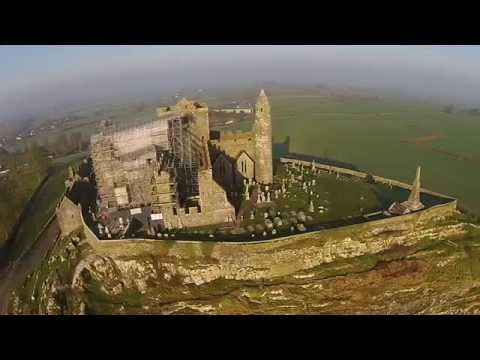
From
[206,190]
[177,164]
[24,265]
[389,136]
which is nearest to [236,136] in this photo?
[177,164]

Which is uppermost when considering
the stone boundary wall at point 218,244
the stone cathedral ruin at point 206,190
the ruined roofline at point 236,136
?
the ruined roofline at point 236,136

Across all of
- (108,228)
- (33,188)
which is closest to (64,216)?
(108,228)

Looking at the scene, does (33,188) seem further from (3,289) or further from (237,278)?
(237,278)

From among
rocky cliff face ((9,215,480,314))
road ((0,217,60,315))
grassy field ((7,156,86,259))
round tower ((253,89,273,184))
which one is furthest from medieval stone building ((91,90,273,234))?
grassy field ((7,156,86,259))

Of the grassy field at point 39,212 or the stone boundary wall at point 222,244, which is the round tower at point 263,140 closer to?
the stone boundary wall at point 222,244

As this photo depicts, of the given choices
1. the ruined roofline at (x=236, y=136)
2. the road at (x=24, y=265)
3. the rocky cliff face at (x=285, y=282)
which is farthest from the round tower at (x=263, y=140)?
the road at (x=24, y=265)

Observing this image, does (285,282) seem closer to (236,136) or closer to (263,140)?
(263,140)
